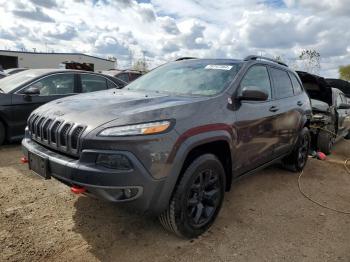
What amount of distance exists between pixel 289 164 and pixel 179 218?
3.33m

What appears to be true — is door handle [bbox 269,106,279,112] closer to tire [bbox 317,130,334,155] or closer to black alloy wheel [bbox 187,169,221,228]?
black alloy wheel [bbox 187,169,221,228]

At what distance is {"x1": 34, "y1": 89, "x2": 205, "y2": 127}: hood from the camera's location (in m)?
2.72

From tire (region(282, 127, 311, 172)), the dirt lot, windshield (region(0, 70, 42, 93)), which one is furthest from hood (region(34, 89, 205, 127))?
windshield (region(0, 70, 42, 93))

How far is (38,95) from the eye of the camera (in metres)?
6.38

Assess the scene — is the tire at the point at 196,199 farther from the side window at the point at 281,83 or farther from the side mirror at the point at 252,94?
the side window at the point at 281,83

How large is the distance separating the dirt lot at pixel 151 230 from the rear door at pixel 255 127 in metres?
0.61

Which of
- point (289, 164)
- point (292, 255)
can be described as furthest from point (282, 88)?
point (292, 255)

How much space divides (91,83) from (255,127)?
4572mm

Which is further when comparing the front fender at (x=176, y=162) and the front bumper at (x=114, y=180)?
the front fender at (x=176, y=162)

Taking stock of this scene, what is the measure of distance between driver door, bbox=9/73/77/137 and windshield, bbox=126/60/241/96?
109 inches

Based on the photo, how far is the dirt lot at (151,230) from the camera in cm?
296

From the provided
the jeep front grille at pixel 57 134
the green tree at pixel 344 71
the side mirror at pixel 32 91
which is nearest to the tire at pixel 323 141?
the side mirror at pixel 32 91

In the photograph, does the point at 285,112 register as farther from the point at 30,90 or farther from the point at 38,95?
the point at 38,95

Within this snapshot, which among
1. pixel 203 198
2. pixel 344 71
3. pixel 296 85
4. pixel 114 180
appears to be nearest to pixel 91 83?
pixel 296 85
